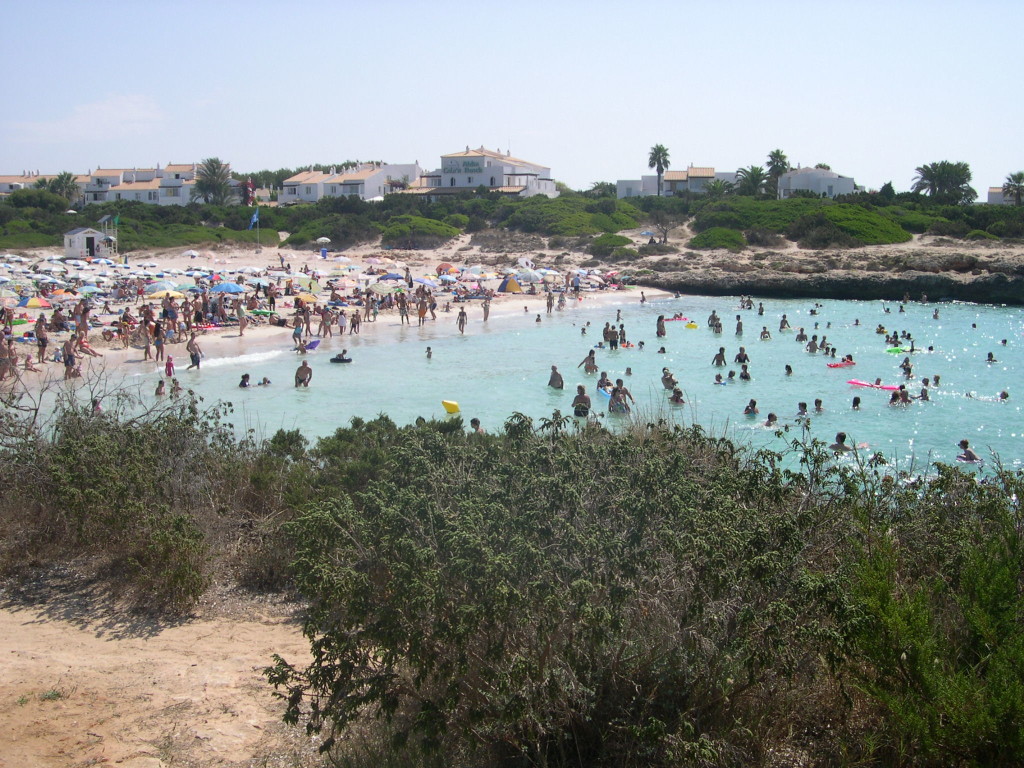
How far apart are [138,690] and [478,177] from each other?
72.2m

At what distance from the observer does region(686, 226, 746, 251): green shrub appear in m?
51.8

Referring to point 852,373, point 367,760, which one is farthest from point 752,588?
point 852,373

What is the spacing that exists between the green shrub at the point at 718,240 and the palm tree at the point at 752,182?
618 inches

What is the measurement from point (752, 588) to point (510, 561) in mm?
1265

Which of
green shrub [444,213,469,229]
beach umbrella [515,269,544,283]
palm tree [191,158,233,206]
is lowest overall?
beach umbrella [515,269,544,283]

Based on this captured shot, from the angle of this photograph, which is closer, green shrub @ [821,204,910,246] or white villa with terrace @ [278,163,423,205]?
green shrub @ [821,204,910,246]

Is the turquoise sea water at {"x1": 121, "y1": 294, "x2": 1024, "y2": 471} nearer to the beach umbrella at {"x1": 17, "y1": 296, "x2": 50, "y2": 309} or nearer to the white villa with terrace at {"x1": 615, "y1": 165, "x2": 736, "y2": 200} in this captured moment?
the beach umbrella at {"x1": 17, "y1": 296, "x2": 50, "y2": 309}

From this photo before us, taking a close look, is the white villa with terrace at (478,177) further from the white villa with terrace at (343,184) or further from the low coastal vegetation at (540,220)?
the low coastal vegetation at (540,220)

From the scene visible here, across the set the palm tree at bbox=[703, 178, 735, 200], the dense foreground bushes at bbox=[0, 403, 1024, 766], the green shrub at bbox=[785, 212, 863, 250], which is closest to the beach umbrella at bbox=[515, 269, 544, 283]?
the green shrub at bbox=[785, 212, 863, 250]

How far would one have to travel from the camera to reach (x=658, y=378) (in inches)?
890

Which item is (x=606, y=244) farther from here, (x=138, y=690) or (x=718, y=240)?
(x=138, y=690)

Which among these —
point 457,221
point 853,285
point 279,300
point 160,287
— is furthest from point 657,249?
point 160,287

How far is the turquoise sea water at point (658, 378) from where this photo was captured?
17078 millimetres

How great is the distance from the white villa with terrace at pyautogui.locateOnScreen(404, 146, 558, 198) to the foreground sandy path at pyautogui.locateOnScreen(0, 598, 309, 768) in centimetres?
6794
